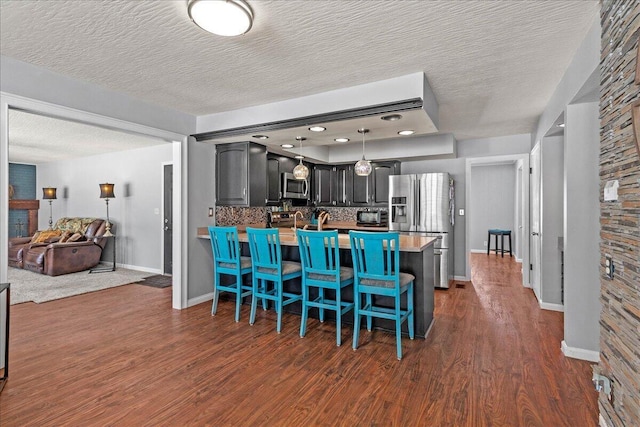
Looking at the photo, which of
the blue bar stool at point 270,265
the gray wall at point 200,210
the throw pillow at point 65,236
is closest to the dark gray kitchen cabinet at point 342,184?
the gray wall at point 200,210

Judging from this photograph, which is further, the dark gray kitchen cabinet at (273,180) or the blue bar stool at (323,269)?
the dark gray kitchen cabinet at (273,180)

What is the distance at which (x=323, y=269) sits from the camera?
3.14 m

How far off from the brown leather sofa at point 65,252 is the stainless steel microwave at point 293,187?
4.04 meters

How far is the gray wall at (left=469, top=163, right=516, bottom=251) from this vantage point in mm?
8344

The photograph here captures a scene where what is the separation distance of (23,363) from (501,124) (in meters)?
6.00

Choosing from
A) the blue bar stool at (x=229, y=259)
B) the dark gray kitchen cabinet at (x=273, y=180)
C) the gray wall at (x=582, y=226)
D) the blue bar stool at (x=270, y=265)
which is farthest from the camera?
the dark gray kitchen cabinet at (x=273, y=180)

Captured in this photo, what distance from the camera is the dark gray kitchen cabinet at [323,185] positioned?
21.5ft

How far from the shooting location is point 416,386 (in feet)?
7.64

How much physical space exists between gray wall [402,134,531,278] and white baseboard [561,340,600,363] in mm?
2919

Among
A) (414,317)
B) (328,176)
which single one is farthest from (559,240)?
(328,176)

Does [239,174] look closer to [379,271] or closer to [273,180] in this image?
[273,180]

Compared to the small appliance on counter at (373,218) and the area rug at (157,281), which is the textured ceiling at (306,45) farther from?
the area rug at (157,281)

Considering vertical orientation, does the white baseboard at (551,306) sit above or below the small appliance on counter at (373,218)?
below

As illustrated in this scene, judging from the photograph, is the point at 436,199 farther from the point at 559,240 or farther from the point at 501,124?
the point at 559,240
